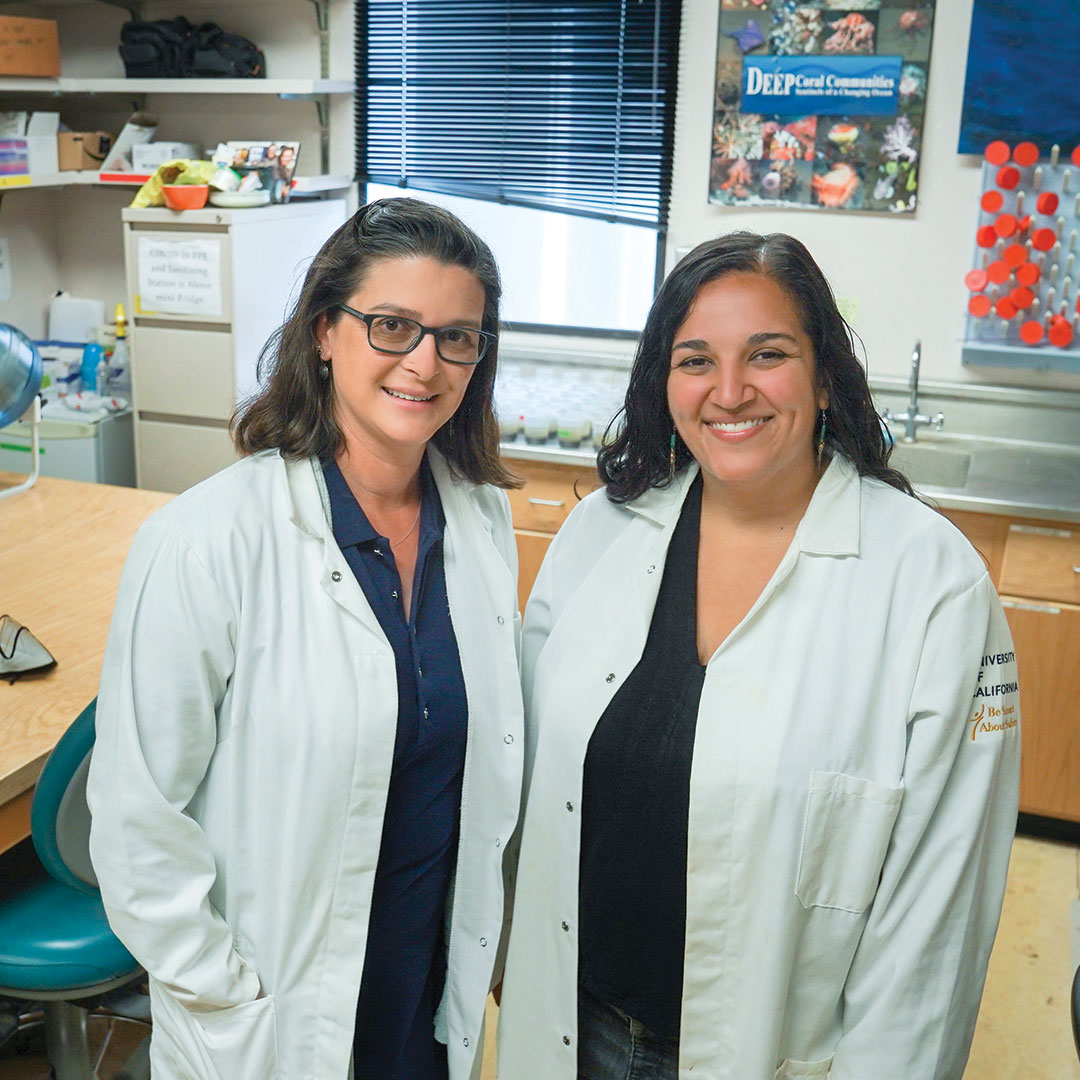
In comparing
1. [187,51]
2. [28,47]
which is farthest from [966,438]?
[28,47]

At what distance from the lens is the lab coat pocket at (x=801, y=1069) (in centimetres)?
124

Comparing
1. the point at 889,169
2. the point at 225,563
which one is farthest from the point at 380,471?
the point at 889,169

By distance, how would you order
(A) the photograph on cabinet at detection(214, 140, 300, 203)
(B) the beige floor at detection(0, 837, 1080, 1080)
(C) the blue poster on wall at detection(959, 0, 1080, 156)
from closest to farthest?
(B) the beige floor at detection(0, 837, 1080, 1080) < (C) the blue poster on wall at detection(959, 0, 1080, 156) < (A) the photograph on cabinet at detection(214, 140, 300, 203)

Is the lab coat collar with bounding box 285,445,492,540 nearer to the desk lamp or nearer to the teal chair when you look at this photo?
the teal chair

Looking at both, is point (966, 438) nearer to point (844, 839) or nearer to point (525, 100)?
point (525, 100)

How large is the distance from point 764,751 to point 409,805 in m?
0.41

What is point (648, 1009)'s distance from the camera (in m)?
1.28

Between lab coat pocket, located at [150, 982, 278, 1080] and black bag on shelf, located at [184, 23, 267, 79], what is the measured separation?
3.05 metres

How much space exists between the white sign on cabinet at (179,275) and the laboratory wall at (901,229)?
1.41 meters

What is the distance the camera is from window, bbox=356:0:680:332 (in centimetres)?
340

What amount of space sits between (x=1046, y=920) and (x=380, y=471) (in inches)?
81.3

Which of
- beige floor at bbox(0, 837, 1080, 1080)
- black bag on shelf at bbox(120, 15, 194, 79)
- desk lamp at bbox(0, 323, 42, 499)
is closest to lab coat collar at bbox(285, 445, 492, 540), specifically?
beige floor at bbox(0, 837, 1080, 1080)

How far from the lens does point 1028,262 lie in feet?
10.0

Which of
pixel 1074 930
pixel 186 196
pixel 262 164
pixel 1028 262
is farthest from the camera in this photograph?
pixel 262 164
